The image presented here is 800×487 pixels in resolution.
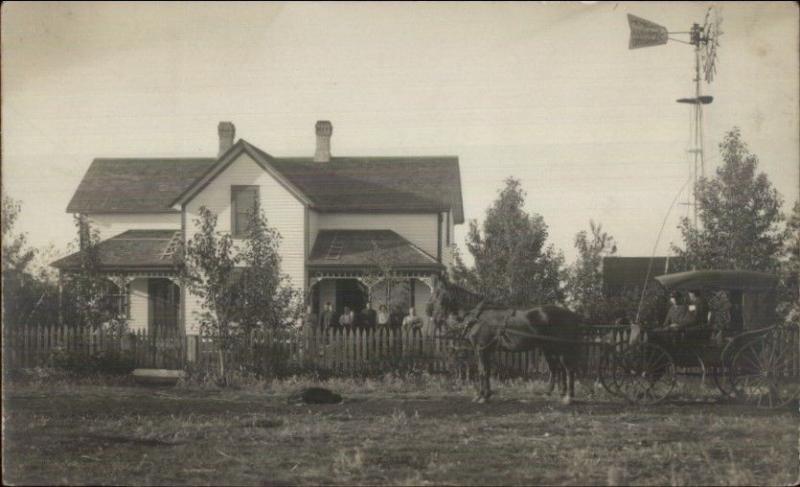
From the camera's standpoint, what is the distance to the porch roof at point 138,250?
90.4ft

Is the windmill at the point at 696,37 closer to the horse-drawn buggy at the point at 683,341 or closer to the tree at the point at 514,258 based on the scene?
the horse-drawn buggy at the point at 683,341

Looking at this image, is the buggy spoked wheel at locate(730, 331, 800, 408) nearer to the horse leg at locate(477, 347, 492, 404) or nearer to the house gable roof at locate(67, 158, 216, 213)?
the horse leg at locate(477, 347, 492, 404)

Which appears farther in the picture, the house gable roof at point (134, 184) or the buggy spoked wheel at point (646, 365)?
the house gable roof at point (134, 184)

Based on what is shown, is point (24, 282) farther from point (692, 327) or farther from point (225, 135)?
point (692, 327)

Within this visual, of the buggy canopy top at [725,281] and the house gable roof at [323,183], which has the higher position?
the house gable roof at [323,183]

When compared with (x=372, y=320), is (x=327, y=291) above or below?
above

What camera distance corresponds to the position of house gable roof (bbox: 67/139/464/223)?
29.7m

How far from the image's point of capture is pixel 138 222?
3048 centimetres

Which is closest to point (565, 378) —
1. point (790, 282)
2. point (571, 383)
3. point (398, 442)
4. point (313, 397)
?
point (571, 383)

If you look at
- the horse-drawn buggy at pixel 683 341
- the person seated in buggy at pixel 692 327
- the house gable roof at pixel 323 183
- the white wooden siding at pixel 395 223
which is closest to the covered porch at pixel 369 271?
the white wooden siding at pixel 395 223

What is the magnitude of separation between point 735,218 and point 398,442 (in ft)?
36.4

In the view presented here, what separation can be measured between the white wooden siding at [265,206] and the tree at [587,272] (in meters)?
9.15

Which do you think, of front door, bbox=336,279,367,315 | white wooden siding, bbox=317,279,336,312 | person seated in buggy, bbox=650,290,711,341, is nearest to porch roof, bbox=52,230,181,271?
white wooden siding, bbox=317,279,336,312

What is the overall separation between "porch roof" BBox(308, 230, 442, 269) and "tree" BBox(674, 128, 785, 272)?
1025 centimetres
